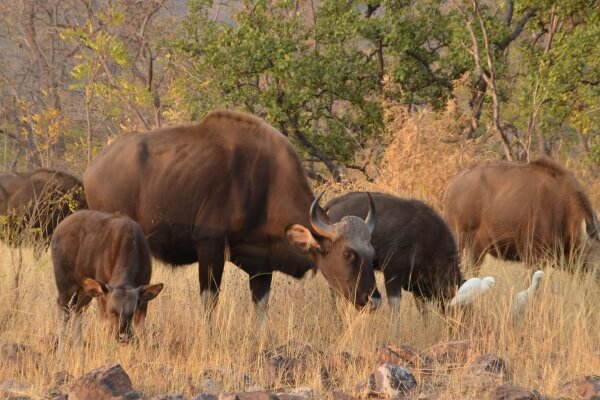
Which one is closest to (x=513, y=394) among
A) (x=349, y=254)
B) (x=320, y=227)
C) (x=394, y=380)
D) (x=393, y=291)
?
(x=394, y=380)

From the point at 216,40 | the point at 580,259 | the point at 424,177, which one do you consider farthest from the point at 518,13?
the point at 580,259

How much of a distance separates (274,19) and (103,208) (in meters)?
10.8

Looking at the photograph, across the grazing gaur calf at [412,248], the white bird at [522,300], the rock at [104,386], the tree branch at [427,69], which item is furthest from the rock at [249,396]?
the tree branch at [427,69]

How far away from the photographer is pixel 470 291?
9023 mm

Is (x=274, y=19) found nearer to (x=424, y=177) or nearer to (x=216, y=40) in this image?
(x=216, y=40)

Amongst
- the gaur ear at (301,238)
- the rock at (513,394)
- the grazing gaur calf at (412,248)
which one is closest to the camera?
the rock at (513,394)

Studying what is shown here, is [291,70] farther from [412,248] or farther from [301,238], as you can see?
[301,238]

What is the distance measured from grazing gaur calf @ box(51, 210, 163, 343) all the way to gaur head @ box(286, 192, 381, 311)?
4.74ft

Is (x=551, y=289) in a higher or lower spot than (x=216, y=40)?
lower

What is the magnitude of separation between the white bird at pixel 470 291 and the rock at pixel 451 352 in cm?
148

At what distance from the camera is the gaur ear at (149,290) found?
7602 mm

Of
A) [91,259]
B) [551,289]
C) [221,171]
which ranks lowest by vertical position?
[551,289]

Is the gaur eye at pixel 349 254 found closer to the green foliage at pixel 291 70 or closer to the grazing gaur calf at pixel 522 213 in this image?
the grazing gaur calf at pixel 522 213

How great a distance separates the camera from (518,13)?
18188 mm
